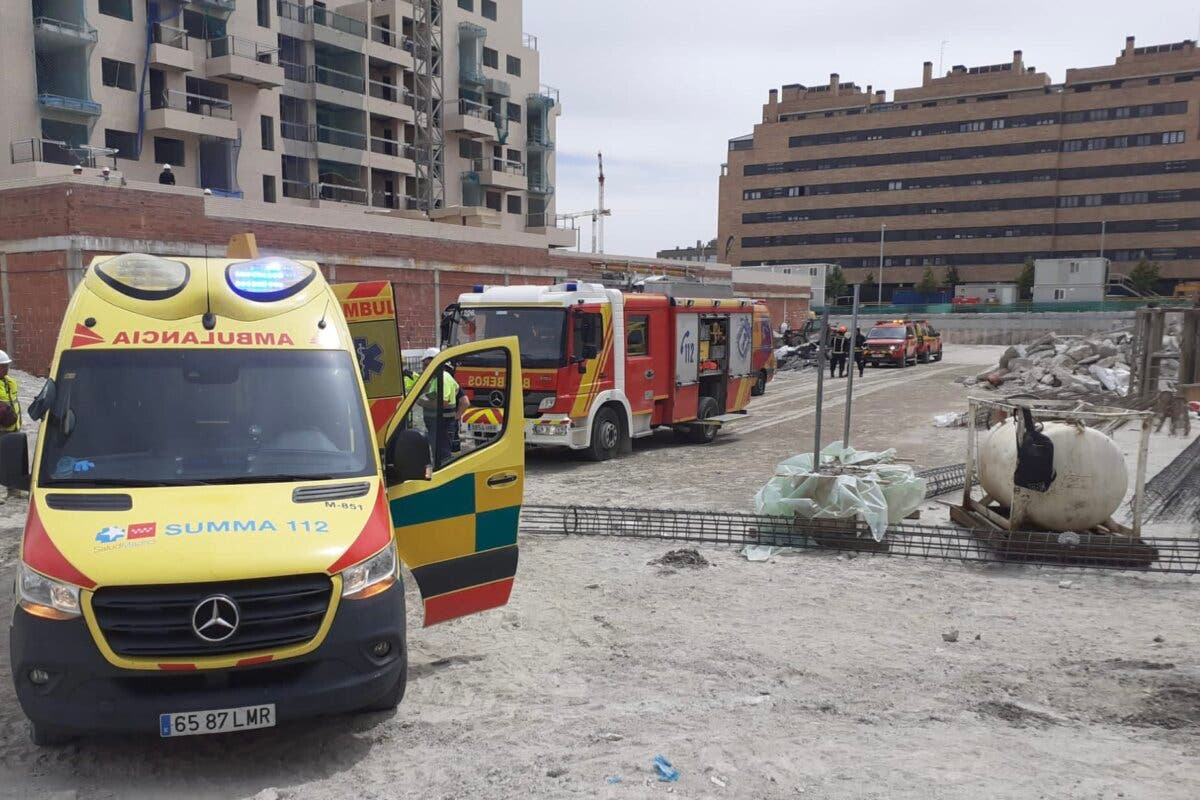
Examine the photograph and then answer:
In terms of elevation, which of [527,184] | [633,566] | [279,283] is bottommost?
[633,566]

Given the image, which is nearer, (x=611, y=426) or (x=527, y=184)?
(x=611, y=426)

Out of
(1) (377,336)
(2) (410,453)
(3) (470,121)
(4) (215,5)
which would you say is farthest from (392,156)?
(2) (410,453)

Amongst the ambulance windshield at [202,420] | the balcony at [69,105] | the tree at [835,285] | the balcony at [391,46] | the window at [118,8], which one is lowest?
the ambulance windshield at [202,420]

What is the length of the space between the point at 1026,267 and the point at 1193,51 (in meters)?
28.6

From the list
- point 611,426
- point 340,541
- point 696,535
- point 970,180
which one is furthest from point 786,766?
point 970,180

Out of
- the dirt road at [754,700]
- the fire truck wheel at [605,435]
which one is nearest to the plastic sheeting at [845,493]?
the dirt road at [754,700]

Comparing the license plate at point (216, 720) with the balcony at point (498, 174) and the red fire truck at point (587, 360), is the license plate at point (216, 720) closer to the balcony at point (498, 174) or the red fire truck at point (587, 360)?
the red fire truck at point (587, 360)

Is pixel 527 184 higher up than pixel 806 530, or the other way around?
pixel 527 184

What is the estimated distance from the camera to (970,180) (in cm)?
9369

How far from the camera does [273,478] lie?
471 centimetres

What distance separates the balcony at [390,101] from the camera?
49000 millimetres

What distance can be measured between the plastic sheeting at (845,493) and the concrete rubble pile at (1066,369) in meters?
11.2

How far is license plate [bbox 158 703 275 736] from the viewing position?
156 inches

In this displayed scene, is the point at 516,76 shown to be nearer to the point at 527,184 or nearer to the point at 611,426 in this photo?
the point at 527,184
